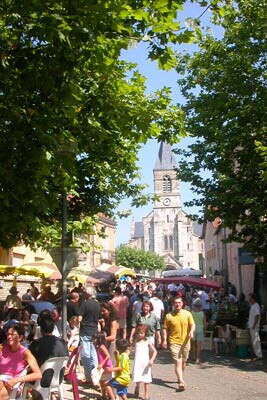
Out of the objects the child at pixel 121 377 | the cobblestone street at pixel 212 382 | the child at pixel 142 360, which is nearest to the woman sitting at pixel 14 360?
the child at pixel 121 377

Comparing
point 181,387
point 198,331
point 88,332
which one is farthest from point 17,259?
point 181,387

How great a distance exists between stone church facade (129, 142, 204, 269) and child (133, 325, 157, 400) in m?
111

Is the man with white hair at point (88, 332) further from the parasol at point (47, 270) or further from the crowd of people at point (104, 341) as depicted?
the parasol at point (47, 270)

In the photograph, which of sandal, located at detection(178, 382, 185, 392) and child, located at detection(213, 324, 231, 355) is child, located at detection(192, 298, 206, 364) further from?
sandal, located at detection(178, 382, 185, 392)

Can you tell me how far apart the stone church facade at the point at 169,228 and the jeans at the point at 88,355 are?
11008 centimetres

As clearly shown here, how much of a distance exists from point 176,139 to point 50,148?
4.00m

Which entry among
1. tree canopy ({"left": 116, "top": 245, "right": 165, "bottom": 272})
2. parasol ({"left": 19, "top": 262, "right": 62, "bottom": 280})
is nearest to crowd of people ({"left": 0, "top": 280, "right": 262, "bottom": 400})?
parasol ({"left": 19, "top": 262, "right": 62, "bottom": 280})

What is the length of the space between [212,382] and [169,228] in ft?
386

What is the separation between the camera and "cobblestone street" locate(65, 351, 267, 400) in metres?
9.62

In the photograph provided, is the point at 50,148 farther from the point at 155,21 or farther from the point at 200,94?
the point at 200,94

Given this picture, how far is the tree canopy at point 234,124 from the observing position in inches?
622

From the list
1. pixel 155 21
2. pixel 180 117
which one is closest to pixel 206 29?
pixel 180 117

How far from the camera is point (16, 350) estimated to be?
7273mm

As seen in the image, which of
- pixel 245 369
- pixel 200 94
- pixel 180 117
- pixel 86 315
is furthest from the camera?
pixel 200 94
